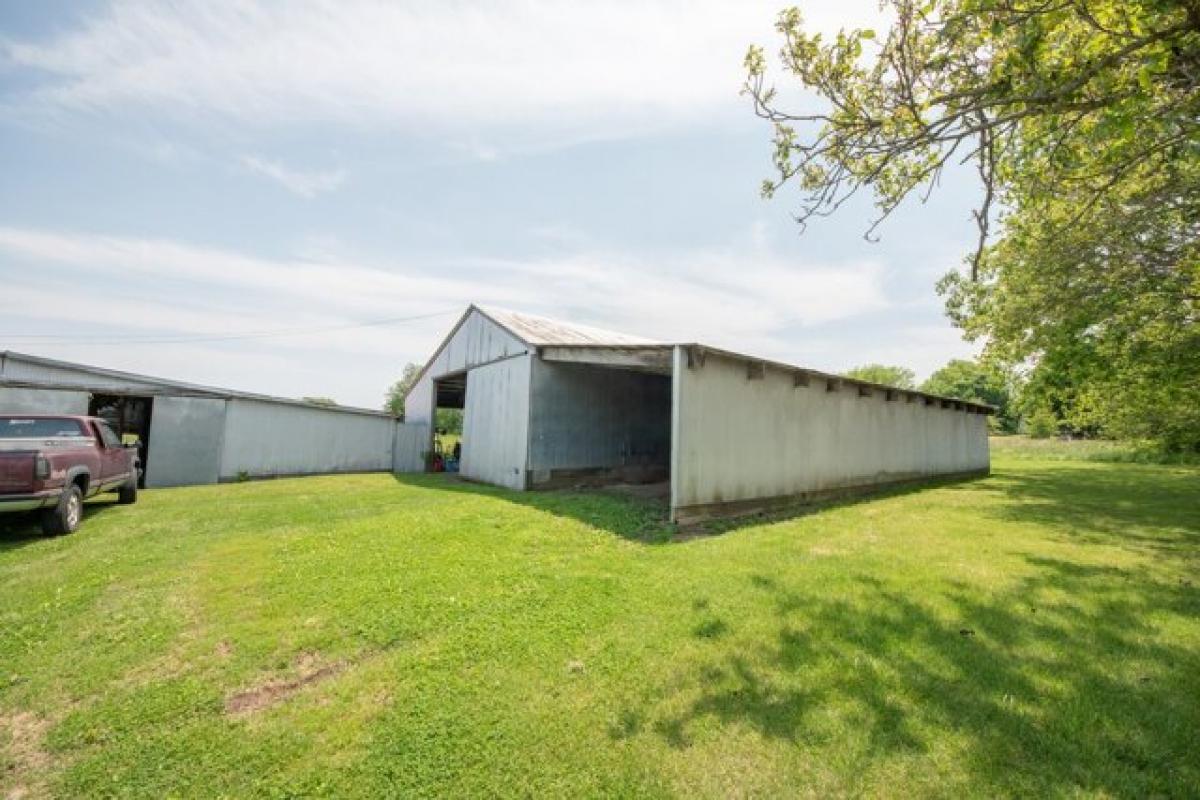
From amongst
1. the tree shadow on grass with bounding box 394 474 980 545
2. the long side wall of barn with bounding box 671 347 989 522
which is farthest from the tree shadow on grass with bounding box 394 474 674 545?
the long side wall of barn with bounding box 671 347 989 522

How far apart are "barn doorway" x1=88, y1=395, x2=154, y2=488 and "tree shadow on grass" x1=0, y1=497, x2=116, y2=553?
5.08m

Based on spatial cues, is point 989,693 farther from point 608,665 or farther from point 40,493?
point 40,493

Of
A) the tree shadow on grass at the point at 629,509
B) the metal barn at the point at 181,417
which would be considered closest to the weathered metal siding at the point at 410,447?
the metal barn at the point at 181,417

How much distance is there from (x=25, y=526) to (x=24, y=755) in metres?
7.69

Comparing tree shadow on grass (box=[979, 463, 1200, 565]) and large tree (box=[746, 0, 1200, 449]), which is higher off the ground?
large tree (box=[746, 0, 1200, 449])

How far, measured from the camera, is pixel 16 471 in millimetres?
6391

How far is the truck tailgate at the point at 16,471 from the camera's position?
6.34 metres

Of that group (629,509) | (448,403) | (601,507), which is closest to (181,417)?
(448,403)

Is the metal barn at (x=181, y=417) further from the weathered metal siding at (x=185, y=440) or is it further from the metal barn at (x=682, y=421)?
the metal barn at (x=682, y=421)

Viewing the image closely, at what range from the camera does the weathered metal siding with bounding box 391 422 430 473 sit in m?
20.5

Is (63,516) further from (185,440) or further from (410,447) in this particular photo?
(410,447)

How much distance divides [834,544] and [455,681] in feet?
18.4

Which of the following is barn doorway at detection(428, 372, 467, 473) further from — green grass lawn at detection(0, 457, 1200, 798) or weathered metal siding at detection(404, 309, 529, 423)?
green grass lawn at detection(0, 457, 1200, 798)

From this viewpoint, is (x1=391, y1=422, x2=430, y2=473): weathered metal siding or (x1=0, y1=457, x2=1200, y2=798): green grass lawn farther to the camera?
(x1=391, y1=422, x2=430, y2=473): weathered metal siding
